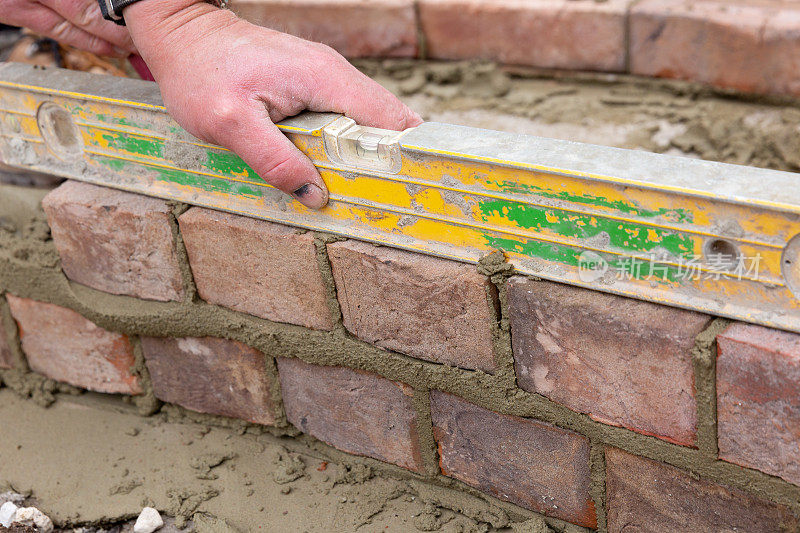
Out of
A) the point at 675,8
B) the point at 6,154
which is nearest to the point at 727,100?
the point at 675,8

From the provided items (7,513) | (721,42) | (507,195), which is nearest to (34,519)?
(7,513)

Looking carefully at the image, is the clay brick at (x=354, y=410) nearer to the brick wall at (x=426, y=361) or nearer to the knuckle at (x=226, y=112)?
the brick wall at (x=426, y=361)

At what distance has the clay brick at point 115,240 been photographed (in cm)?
210

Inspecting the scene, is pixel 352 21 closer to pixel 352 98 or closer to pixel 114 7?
pixel 114 7

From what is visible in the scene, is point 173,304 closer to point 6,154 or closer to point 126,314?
point 126,314

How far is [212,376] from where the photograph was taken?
227cm

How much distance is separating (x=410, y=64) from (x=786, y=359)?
8.28 ft

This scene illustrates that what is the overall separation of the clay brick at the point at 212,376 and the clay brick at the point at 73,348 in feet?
0.28

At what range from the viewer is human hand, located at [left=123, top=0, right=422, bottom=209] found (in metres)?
1.73

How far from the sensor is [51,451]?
91.9 inches

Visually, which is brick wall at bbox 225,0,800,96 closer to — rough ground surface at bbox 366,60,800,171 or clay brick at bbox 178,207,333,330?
rough ground surface at bbox 366,60,800,171

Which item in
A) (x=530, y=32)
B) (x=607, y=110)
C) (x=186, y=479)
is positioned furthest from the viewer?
(x=530, y=32)

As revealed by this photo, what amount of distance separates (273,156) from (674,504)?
41.1 inches

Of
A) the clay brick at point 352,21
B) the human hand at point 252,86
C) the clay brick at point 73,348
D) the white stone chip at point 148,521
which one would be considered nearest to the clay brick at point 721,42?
the clay brick at point 352,21
